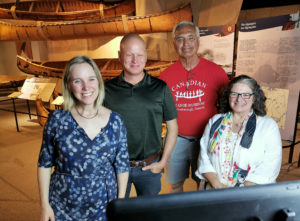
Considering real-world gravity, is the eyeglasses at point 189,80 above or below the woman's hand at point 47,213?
above

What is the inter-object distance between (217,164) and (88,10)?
214 inches

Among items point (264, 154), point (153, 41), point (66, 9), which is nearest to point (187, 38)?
point (264, 154)

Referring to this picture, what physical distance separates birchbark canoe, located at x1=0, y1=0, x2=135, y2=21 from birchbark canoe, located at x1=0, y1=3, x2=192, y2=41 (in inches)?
18.3

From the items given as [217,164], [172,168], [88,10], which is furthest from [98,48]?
[217,164]

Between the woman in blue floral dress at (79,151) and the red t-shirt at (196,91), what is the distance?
874mm

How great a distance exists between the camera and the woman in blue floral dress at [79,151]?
1191 mm

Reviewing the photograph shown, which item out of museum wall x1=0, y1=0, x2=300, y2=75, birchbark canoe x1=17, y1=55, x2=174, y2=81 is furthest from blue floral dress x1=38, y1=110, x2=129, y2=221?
museum wall x1=0, y1=0, x2=300, y2=75

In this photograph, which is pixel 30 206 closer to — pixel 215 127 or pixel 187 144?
pixel 187 144

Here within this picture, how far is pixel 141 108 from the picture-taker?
1.57 metres

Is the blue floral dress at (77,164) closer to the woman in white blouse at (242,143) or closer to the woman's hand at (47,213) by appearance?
the woman's hand at (47,213)

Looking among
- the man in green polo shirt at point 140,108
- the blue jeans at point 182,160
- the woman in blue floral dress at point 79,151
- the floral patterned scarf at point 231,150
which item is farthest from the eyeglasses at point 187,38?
the woman in blue floral dress at point 79,151

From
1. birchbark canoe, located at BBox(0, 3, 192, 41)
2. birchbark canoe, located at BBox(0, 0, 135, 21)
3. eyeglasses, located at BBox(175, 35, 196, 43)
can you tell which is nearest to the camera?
eyeglasses, located at BBox(175, 35, 196, 43)

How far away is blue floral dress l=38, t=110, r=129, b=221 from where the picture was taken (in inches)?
46.7

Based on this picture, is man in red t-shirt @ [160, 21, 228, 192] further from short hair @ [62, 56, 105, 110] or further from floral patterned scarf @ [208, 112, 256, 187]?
short hair @ [62, 56, 105, 110]
